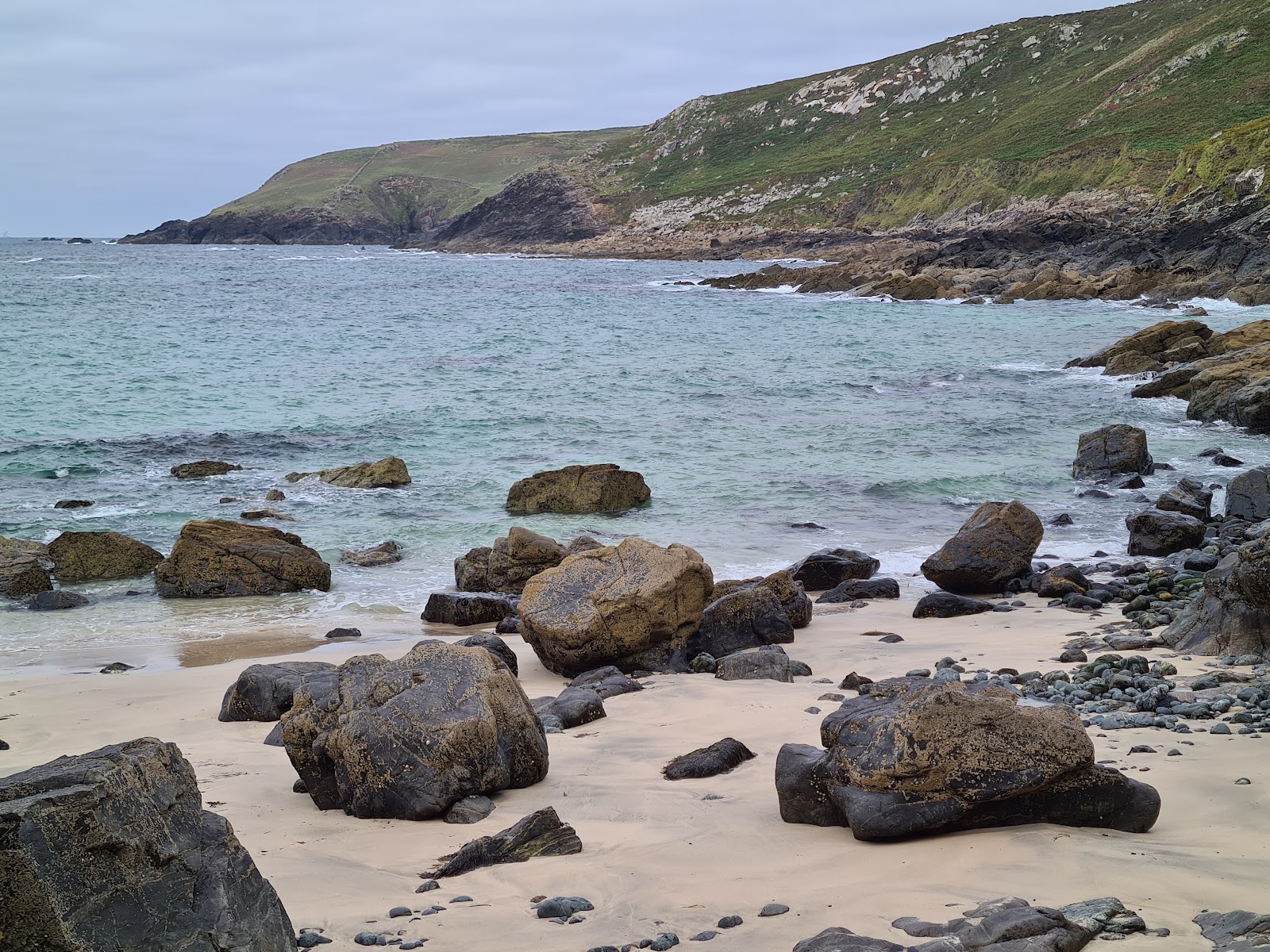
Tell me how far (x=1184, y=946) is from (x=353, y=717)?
4144 millimetres

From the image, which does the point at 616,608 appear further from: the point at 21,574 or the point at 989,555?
the point at 21,574

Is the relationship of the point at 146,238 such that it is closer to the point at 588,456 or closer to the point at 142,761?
the point at 588,456

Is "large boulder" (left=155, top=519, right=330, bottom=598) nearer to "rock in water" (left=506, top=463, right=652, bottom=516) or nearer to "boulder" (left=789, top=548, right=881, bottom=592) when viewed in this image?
"rock in water" (left=506, top=463, right=652, bottom=516)

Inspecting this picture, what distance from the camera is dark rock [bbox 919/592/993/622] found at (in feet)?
36.7

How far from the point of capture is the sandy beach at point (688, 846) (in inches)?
175

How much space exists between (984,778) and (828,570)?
26.2 ft

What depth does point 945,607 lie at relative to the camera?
11227 millimetres

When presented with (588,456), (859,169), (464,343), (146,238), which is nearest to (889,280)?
(464,343)

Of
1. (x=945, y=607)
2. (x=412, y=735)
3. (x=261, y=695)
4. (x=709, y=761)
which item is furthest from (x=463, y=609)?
(x=412, y=735)

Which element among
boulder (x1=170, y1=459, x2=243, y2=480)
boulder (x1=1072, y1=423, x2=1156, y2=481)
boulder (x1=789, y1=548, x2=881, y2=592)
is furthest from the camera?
boulder (x1=170, y1=459, x2=243, y2=480)

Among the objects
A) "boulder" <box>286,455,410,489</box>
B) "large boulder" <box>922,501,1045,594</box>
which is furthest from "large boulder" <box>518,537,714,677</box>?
"boulder" <box>286,455,410,489</box>

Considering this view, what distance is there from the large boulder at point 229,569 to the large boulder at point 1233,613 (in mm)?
9209

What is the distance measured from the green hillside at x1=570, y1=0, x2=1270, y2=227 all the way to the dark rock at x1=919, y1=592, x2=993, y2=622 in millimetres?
79626

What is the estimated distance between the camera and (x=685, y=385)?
3048 centimetres
